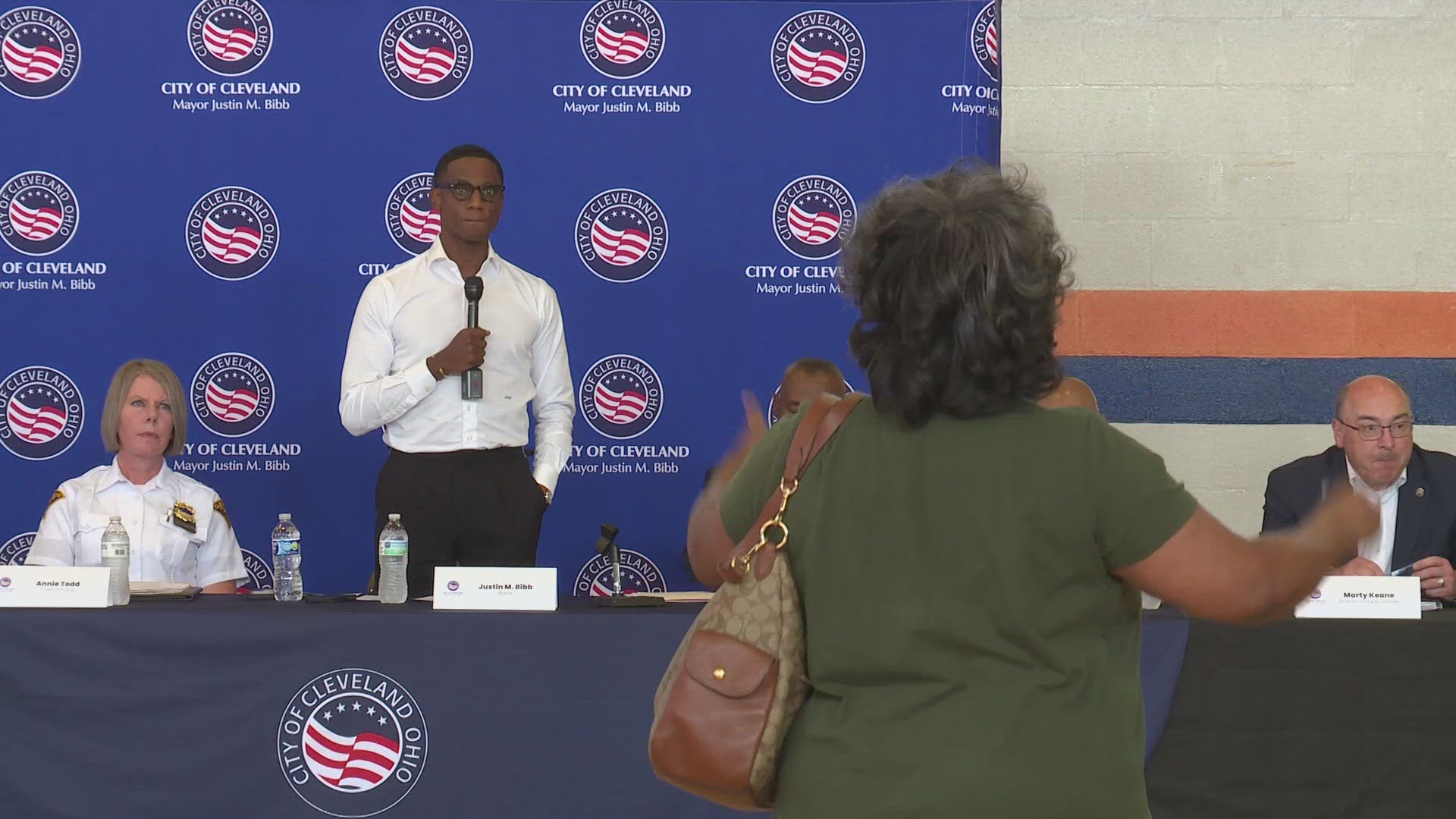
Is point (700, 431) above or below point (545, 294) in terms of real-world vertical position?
below

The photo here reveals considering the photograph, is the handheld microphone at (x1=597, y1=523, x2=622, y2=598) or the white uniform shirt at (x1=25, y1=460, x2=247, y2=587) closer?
the handheld microphone at (x1=597, y1=523, x2=622, y2=598)

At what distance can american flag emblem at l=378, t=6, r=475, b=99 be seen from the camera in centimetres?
378

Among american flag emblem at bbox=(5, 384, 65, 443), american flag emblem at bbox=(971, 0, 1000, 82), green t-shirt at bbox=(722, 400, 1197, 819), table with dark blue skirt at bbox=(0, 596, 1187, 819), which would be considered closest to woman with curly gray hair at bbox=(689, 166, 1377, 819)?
green t-shirt at bbox=(722, 400, 1197, 819)

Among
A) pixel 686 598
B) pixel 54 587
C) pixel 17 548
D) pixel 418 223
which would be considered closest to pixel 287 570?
pixel 54 587

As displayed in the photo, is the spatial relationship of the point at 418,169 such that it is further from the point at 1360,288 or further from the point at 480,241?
the point at 1360,288

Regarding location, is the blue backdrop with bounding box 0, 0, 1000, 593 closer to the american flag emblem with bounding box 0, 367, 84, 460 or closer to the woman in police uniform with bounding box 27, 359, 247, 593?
the american flag emblem with bounding box 0, 367, 84, 460

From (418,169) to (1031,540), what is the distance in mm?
3062

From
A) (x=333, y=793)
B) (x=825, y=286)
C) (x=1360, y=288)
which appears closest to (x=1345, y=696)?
(x=333, y=793)

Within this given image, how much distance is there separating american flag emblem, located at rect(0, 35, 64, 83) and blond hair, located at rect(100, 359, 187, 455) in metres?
1.30

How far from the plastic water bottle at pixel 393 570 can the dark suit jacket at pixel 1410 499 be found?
1.92 metres

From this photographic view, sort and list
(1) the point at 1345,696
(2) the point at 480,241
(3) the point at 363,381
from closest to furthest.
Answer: (1) the point at 1345,696, (3) the point at 363,381, (2) the point at 480,241

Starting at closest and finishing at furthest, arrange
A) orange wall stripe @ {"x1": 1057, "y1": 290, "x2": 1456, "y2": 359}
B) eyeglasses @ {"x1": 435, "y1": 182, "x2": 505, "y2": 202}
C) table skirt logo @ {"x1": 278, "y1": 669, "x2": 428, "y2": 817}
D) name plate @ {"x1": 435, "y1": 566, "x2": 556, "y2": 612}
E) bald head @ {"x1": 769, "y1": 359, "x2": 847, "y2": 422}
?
table skirt logo @ {"x1": 278, "y1": 669, "x2": 428, "y2": 817}, name plate @ {"x1": 435, "y1": 566, "x2": 556, "y2": 612}, eyeglasses @ {"x1": 435, "y1": 182, "x2": 505, "y2": 202}, bald head @ {"x1": 769, "y1": 359, "x2": 847, "y2": 422}, orange wall stripe @ {"x1": 1057, "y1": 290, "x2": 1456, "y2": 359}

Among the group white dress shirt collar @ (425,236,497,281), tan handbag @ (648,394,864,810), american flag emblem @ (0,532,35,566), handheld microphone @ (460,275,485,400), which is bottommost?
american flag emblem @ (0,532,35,566)

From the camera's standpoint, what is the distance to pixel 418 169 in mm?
3787
